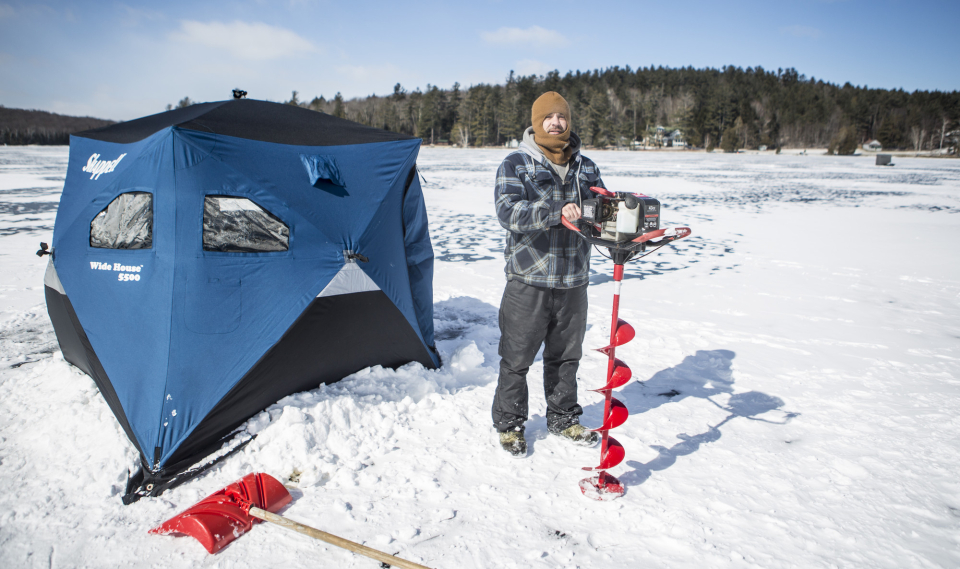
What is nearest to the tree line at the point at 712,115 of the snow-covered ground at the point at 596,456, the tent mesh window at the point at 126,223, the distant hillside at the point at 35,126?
the distant hillside at the point at 35,126

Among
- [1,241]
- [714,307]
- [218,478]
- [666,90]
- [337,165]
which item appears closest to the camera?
[218,478]

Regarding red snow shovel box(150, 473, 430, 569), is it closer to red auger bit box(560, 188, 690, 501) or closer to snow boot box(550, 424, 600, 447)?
red auger bit box(560, 188, 690, 501)

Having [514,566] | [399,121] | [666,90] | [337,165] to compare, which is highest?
[666,90]

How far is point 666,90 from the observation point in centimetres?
10875

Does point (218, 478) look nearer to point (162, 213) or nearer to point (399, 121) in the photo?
point (162, 213)

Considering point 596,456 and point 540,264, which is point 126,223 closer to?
point 540,264

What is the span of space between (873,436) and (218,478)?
3.82 m

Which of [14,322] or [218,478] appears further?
[14,322]

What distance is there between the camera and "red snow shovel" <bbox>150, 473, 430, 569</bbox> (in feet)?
6.92

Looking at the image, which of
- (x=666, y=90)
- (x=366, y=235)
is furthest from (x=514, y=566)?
(x=666, y=90)

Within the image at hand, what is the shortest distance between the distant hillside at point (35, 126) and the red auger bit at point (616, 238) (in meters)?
53.3

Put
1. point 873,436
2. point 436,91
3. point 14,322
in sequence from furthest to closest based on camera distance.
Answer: point 436,91 < point 14,322 < point 873,436

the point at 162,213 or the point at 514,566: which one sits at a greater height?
the point at 162,213

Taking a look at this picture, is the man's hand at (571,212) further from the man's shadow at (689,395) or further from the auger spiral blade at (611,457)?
the man's shadow at (689,395)
